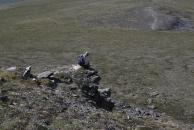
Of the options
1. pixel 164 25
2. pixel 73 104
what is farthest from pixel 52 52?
pixel 73 104

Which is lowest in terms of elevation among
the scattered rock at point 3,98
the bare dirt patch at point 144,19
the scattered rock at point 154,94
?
the bare dirt patch at point 144,19

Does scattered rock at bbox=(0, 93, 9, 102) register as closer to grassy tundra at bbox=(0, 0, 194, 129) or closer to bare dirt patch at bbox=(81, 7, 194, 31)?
grassy tundra at bbox=(0, 0, 194, 129)

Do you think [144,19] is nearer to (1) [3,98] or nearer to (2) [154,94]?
(2) [154,94]

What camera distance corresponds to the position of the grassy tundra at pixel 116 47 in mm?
60500

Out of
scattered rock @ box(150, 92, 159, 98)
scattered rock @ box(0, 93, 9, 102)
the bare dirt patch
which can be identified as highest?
scattered rock @ box(0, 93, 9, 102)

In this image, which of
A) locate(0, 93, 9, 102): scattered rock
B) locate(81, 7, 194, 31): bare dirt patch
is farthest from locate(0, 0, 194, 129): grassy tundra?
locate(0, 93, 9, 102): scattered rock

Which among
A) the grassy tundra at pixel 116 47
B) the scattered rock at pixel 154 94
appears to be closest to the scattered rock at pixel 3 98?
the grassy tundra at pixel 116 47

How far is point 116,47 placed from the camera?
8588cm

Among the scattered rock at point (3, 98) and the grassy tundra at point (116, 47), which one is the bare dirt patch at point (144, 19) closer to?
the grassy tundra at point (116, 47)

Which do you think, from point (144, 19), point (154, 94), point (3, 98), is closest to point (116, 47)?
point (144, 19)

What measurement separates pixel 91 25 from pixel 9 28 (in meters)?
17.1

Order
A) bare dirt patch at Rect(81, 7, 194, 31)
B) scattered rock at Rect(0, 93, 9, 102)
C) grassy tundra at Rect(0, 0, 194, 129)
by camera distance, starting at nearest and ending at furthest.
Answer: scattered rock at Rect(0, 93, 9, 102), grassy tundra at Rect(0, 0, 194, 129), bare dirt patch at Rect(81, 7, 194, 31)

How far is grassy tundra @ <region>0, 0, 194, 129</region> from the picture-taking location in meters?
60.5

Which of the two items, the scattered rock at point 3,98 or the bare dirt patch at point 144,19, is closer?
the scattered rock at point 3,98
